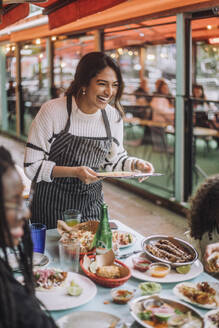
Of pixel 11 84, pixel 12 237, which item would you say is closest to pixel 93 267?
pixel 12 237

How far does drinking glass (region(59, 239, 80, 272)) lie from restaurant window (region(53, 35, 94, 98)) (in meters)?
6.73

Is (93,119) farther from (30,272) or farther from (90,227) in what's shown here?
(30,272)

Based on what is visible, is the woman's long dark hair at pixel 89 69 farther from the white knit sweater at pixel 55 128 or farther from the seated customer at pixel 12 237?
the seated customer at pixel 12 237

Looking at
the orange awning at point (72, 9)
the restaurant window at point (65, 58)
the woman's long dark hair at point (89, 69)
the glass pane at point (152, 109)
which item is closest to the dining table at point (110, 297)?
the woman's long dark hair at point (89, 69)

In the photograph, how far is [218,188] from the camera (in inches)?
90.1

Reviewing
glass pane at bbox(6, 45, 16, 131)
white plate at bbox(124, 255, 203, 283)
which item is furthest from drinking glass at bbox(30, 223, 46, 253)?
glass pane at bbox(6, 45, 16, 131)

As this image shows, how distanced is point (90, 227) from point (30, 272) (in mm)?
862

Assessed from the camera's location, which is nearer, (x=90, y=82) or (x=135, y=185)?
(x=90, y=82)

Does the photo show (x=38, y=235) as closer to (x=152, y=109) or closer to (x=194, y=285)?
(x=194, y=285)

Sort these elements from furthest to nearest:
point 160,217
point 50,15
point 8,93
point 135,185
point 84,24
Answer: point 8,93 → point 84,24 → point 135,185 → point 160,217 → point 50,15

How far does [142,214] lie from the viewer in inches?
226

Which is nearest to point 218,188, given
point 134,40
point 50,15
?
point 50,15

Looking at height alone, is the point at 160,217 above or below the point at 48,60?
below

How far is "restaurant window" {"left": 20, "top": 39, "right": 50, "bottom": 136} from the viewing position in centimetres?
1048
